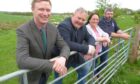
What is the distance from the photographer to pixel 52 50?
3.37 metres

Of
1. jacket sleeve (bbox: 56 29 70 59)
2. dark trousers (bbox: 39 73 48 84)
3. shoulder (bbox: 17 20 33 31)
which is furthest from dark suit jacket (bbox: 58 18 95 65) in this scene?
shoulder (bbox: 17 20 33 31)

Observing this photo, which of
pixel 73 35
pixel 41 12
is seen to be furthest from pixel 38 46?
pixel 73 35

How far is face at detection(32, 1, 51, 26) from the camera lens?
10.3ft

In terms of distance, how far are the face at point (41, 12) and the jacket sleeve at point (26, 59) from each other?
245 millimetres

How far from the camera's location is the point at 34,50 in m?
3.12

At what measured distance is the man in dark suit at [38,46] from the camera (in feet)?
9.48

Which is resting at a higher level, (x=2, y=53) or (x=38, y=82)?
(x=38, y=82)

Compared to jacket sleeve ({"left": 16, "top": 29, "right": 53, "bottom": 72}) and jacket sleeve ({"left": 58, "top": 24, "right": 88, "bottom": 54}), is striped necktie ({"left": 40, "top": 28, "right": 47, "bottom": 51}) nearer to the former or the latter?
jacket sleeve ({"left": 16, "top": 29, "right": 53, "bottom": 72})

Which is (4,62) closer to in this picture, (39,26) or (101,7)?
(101,7)

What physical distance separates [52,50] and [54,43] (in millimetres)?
84

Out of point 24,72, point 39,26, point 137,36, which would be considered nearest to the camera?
point 24,72

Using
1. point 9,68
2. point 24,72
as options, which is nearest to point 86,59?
point 24,72

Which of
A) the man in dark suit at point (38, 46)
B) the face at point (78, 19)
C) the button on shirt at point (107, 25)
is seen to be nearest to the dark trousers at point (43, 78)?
the man in dark suit at point (38, 46)

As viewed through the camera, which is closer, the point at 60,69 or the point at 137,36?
the point at 60,69
